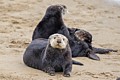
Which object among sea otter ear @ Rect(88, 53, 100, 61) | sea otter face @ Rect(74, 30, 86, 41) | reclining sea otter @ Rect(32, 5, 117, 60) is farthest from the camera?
sea otter face @ Rect(74, 30, 86, 41)

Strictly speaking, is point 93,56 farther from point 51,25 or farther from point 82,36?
point 51,25

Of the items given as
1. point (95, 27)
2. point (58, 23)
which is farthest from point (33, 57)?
point (95, 27)

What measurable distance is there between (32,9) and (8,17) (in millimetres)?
1846

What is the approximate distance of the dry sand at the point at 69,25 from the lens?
782 centimetres

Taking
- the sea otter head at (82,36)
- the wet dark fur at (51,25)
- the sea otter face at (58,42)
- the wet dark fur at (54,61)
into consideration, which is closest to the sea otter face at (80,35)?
the sea otter head at (82,36)

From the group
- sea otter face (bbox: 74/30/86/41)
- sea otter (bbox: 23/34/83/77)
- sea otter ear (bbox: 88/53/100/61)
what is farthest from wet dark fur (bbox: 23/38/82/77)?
sea otter face (bbox: 74/30/86/41)

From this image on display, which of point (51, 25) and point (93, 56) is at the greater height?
point (51, 25)

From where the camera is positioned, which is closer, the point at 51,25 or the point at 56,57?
the point at 56,57

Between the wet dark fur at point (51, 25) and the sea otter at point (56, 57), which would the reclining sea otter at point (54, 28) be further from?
the sea otter at point (56, 57)

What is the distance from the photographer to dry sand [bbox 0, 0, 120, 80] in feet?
25.7

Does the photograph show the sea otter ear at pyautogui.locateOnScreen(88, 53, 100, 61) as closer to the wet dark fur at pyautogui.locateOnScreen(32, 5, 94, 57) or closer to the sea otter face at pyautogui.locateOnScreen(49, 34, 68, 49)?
the wet dark fur at pyautogui.locateOnScreen(32, 5, 94, 57)

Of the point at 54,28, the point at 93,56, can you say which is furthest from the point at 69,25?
the point at 93,56

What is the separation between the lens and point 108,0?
16.7 metres

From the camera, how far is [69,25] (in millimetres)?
12555
